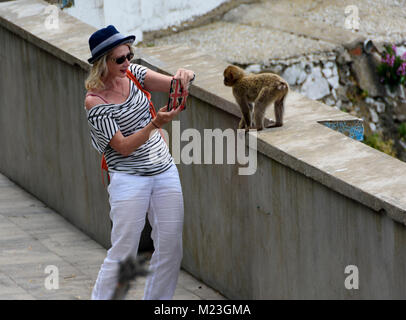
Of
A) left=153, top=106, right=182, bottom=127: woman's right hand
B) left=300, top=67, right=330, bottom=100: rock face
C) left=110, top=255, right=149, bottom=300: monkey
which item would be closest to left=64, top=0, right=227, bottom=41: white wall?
left=300, top=67, right=330, bottom=100: rock face

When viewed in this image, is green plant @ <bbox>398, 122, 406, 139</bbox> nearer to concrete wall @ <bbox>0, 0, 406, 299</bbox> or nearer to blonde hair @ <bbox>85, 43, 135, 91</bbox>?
concrete wall @ <bbox>0, 0, 406, 299</bbox>

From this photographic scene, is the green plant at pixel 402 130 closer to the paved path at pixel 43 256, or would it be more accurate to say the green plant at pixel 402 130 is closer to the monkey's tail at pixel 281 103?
the paved path at pixel 43 256

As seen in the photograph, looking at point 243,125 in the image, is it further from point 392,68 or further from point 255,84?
point 392,68

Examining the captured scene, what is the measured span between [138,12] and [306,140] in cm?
625

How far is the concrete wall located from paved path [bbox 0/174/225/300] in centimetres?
13

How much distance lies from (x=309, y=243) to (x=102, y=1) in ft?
18.1

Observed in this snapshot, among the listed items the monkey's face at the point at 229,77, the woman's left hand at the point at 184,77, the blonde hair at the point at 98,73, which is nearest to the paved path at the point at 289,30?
the monkey's face at the point at 229,77

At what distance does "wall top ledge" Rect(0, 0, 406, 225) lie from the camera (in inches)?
188

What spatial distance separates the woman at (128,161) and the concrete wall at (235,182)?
33.1 inches

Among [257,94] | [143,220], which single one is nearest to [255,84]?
[257,94]

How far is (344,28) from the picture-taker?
39.0 ft

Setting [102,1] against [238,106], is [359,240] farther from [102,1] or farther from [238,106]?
[102,1]

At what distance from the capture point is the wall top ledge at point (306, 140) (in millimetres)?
4785

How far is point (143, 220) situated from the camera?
16.7 feet
